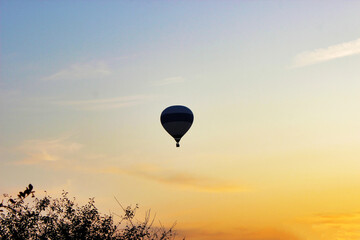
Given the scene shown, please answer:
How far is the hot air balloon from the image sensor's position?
266 ft

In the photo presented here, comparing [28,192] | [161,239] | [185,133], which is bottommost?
[28,192]

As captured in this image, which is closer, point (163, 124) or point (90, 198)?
point (90, 198)

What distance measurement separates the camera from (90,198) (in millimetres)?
49594

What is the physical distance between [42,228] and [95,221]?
4.74 m

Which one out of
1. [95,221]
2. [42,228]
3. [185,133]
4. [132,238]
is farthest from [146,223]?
[185,133]

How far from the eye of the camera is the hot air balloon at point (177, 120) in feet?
266

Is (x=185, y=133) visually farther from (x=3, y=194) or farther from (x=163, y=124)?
(x=3, y=194)

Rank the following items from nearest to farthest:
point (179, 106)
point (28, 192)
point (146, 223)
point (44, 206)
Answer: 1. point (28, 192)
2. point (146, 223)
3. point (44, 206)
4. point (179, 106)

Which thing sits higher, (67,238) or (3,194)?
(3,194)

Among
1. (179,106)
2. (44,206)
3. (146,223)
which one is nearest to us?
(146,223)

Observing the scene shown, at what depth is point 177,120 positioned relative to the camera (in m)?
80.9

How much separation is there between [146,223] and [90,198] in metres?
6.21

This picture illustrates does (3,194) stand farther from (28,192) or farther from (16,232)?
(28,192)

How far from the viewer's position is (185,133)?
270 feet
